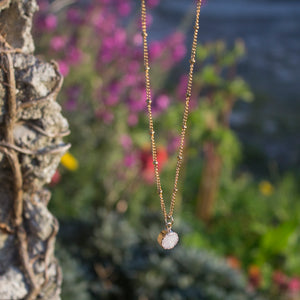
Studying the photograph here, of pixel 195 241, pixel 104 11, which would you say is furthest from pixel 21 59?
pixel 195 241

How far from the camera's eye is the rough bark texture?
0.84 m

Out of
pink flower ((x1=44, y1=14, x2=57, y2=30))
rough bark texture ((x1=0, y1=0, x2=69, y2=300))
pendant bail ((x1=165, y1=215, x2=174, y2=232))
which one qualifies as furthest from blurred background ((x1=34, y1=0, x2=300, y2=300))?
pendant bail ((x1=165, y1=215, x2=174, y2=232))

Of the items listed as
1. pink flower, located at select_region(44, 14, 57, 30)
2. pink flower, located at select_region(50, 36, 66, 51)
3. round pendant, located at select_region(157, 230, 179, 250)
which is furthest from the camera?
pink flower, located at select_region(50, 36, 66, 51)

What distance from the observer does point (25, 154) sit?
0.91 metres

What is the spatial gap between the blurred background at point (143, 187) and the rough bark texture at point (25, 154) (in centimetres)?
102

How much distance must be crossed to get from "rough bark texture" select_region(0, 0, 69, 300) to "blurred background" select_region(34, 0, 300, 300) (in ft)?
3.35

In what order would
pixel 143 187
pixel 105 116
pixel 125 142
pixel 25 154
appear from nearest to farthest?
pixel 25 154, pixel 105 116, pixel 125 142, pixel 143 187

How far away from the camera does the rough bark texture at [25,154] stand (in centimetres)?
84

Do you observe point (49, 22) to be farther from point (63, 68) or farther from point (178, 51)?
point (178, 51)

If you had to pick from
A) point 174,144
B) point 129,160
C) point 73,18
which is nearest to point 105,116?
point 129,160

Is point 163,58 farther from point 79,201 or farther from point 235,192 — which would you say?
point 235,192

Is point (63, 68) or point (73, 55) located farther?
point (73, 55)

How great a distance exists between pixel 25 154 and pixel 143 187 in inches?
116

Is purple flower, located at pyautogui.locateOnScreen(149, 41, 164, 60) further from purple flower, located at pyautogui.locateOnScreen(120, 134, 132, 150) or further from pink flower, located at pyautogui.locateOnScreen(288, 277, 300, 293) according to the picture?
pink flower, located at pyautogui.locateOnScreen(288, 277, 300, 293)
